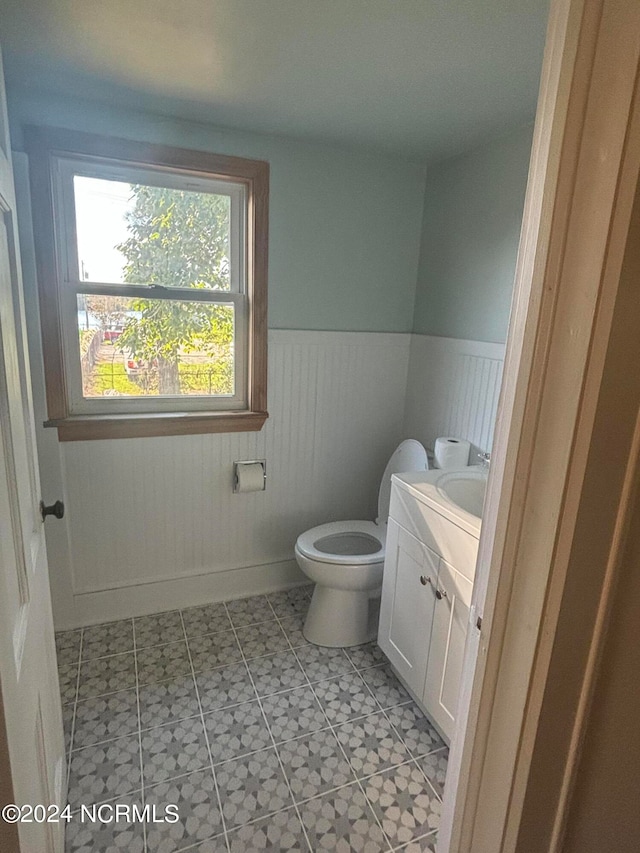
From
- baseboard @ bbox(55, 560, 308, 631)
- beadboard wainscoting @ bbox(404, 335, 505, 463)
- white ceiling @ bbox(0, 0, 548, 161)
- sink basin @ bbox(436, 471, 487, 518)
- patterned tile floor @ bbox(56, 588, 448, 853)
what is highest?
white ceiling @ bbox(0, 0, 548, 161)

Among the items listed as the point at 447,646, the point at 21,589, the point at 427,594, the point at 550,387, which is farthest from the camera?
the point at 427,594

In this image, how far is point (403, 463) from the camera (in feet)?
7.49

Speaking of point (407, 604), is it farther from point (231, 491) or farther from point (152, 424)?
point (152, 424)

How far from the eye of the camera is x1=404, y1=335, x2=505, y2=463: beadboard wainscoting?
2.04m

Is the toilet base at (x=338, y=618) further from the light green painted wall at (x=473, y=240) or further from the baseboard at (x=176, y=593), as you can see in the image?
the light green painted wall at (x=473, y=240)

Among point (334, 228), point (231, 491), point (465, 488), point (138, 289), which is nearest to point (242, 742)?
point (231, 491)

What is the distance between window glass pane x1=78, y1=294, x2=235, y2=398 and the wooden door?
91 cm

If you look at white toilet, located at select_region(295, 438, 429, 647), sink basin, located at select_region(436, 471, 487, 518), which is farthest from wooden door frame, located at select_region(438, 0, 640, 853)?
white toilet, located at select_region(295, 438, 429, 647)

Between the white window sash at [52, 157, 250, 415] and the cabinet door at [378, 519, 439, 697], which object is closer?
the cabinet door at [378, 519, 439, 697]

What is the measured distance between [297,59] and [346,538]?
6.08ft

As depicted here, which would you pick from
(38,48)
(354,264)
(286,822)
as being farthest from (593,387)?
(354,264)

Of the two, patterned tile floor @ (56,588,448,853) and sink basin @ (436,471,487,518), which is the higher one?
sink basin @ (436,471,487,518)

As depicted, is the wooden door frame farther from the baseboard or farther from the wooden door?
the baseboard

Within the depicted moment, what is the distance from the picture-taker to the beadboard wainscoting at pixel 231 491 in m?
2.13
